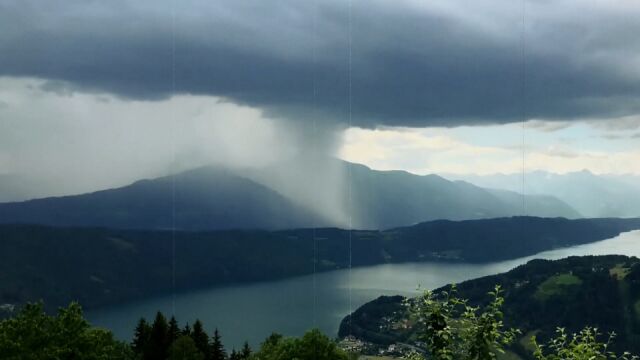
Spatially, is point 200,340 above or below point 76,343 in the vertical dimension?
below

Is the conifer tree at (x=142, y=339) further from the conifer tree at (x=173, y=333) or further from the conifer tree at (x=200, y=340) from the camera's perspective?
the conifer tree at (x=200, y=340)

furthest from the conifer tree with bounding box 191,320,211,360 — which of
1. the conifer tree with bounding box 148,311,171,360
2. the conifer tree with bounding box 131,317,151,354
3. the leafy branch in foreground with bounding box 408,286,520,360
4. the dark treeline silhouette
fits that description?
the leafy branch in foreground with bounding box 408,286,520,360

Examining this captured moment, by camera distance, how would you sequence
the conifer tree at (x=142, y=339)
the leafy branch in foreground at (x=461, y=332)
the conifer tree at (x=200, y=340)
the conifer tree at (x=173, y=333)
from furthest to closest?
the conifer tree at (x=200, y=340) < the conifer tree at (x=173, y=333) < the conifer tree at (x=142, y=339) < the leafy branch in foreground at (x=461, y=332)

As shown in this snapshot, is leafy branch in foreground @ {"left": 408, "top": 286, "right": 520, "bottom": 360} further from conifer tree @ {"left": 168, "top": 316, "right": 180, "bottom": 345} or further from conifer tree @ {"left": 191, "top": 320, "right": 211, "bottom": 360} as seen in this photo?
conifer tree @ {"left": 191, "top": 320, "right": 211, "bottom": 360}

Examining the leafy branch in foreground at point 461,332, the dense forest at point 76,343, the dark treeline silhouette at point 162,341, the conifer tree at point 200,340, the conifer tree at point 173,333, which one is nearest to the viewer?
the leafy branch in foreground at point 461,332

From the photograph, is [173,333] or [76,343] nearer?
[76,343]

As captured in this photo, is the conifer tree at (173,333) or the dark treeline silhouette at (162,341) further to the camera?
the conifer tree at (173,333)

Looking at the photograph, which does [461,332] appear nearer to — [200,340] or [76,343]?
[76,343]

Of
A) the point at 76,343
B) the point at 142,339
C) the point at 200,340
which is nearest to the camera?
the point at 76,343

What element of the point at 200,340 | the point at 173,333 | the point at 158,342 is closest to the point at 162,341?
the point at 158,342

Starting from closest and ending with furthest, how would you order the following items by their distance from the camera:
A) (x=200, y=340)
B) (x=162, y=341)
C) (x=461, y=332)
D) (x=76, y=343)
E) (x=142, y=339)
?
(x=461, y=332)
(x=76, y=343)
(x=162, y=341)
(x=142, y=339)
(x=200, y=340)

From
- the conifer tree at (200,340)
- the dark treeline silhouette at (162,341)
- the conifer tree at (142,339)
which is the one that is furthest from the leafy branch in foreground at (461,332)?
the conifer tree at (142,339)

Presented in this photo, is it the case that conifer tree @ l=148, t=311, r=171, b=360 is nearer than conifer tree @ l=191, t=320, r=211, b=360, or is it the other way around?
conifer tree @ l=148, t=311, r=171, b=360

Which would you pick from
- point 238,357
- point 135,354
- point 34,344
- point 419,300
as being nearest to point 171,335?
point 135,354
